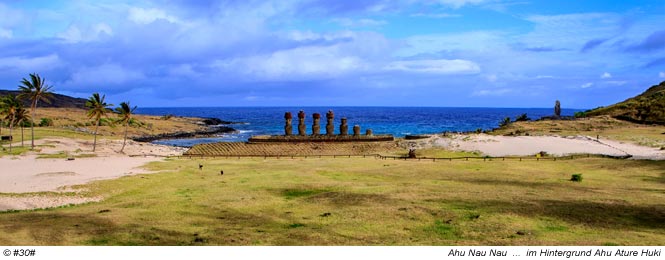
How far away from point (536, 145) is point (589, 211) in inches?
1298

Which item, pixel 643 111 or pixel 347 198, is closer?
pixel 347 198

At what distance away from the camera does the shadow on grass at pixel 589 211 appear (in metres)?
21.6

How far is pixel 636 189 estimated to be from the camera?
2945 cm

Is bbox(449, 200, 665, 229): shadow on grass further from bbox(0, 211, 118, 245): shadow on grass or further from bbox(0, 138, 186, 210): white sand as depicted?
bbox(0, 138, 186, 210): white sand

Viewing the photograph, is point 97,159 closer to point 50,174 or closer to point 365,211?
point 50,174

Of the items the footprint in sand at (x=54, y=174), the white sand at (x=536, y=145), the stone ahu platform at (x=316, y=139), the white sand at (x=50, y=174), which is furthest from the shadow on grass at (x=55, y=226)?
the stone ahu platform at (x=316, y=139)

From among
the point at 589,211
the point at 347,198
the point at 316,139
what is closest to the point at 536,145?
the point at 316,139

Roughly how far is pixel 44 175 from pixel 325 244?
2770 cm

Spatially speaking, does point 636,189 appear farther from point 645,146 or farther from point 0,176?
point 0,176

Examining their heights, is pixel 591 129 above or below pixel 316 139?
above

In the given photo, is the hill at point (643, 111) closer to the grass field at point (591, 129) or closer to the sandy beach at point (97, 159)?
the grass field at point (591, 129)

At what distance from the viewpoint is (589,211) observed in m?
23.4

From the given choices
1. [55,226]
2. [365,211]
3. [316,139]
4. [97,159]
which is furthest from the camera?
[316,139]

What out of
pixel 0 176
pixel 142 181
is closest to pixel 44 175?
pixel 0 176
